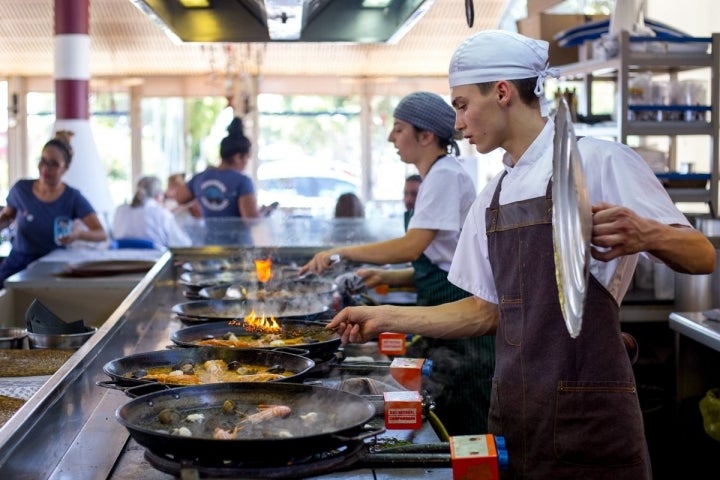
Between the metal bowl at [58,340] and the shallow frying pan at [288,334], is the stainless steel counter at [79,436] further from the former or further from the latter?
the metal bowl at [58,340]

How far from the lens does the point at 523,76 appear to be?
95.7 inches

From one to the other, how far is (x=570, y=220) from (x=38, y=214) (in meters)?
5.63

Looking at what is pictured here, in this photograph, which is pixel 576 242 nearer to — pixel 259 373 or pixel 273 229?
pixel 259 373

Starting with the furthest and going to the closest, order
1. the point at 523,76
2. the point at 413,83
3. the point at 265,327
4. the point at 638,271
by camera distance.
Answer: the point at 413,83 → the point at 638,271 → the point at 265,327 → the point at 523,76

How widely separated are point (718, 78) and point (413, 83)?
871cm

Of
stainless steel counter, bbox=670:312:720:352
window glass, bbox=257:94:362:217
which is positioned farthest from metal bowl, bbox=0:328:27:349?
window glass, bbox=257:94:362:217

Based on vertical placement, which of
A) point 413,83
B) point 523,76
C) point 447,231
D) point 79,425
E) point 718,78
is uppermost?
point 413,83

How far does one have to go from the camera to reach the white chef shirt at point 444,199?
4.09 metres

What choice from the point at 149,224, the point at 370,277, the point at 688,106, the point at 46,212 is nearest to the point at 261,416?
the point at 370,277

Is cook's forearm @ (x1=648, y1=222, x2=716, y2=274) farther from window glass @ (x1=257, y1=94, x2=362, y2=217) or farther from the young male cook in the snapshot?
window glass @ (x1=257, y1=94, x2=362, y2=217)

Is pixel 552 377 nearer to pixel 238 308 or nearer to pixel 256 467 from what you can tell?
pixel 256 467

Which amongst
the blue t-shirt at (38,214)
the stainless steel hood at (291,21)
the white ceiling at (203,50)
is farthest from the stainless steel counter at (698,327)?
the white ceiling at (203,50)

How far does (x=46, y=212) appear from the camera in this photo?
22.0ft

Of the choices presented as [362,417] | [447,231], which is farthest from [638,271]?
[362,417]
